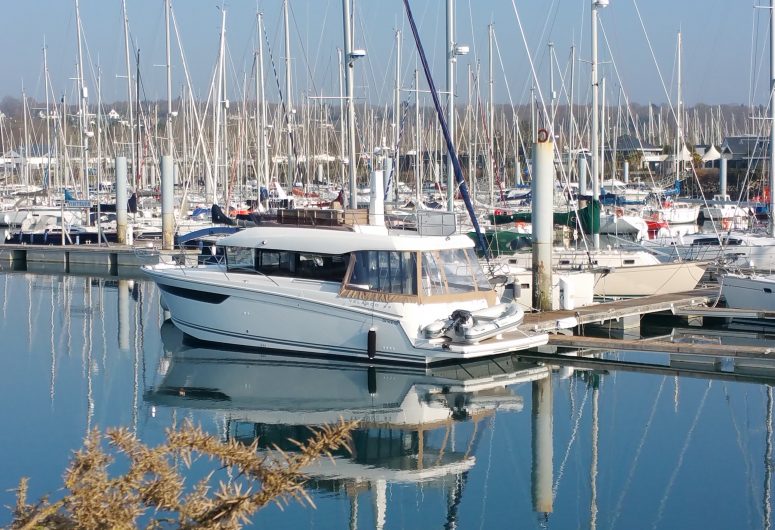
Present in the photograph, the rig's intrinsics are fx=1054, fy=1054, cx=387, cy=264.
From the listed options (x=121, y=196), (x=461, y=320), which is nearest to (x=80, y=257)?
(x=121, y=196)

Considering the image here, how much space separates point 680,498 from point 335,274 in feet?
28.4

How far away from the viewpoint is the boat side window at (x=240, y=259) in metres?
20.7

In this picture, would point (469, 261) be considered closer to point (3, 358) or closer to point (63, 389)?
point (63, 389)

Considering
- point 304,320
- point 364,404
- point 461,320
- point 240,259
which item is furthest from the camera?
point 240,259

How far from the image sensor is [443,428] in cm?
1577

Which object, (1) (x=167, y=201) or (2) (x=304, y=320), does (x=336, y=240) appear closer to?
(2) (x=304, y=320)

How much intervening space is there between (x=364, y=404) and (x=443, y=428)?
1883 mm

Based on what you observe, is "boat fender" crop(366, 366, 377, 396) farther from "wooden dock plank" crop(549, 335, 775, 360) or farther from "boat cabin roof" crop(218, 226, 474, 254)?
"wooden dock plank" crop(549, 335, 775, 360)

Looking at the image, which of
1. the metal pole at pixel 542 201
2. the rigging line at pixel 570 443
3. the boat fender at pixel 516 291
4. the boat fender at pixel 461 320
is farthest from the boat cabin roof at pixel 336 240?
the rigging line at pixel 570 443

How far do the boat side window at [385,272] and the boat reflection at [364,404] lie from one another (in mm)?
1514

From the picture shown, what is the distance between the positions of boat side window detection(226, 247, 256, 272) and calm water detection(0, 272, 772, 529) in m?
1.71

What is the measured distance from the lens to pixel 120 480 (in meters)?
5.46

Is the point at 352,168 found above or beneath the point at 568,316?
above

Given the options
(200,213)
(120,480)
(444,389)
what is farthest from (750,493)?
(200,213)
